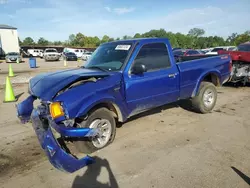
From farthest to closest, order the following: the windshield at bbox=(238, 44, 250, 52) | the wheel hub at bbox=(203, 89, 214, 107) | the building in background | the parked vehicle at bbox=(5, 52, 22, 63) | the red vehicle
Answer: the building in background < the parked vehicle at bbox=(5, 52, 22, 63) < the windshield at bbox=(238, 44, 250, 52) < the red vehicle < the wheel hub at bbox=(203, 89, 214, 107)

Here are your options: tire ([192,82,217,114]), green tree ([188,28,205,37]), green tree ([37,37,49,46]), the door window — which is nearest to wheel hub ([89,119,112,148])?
the door window

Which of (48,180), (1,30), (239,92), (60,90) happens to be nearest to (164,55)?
(60,90)

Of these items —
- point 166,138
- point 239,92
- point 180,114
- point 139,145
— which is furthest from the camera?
point 239,92

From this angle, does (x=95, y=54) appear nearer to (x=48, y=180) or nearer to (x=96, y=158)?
(x=96, y=158)

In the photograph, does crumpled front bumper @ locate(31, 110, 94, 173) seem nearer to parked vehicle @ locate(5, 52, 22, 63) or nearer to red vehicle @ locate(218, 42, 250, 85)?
red vehicle @ locate(218, 42, 250, 85)

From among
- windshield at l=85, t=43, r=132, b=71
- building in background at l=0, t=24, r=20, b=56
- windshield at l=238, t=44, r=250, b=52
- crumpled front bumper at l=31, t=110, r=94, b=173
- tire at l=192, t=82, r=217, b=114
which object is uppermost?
building in background at l=0, t=24, r=20, b=56

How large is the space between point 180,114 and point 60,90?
12.1 feet

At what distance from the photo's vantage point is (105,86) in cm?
389

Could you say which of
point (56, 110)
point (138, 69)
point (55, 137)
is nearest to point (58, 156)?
point (55, 137)

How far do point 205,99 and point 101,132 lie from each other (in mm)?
3398

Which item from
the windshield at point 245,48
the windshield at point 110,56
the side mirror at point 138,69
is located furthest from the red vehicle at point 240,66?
the side mirror at point 138,69

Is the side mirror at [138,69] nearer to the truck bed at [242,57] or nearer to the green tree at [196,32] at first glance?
the truck bed at [242,57]

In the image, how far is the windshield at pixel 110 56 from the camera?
4.50m

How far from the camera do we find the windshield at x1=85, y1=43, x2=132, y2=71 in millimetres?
4496
